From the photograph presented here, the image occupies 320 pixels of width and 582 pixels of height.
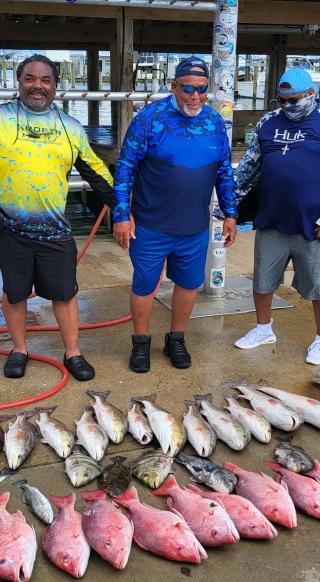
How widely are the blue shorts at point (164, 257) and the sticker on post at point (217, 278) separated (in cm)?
121

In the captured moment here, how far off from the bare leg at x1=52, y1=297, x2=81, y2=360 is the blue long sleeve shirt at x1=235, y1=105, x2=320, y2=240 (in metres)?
1.33

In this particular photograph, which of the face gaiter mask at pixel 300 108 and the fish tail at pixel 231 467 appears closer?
the fish tail at pixel 231 467

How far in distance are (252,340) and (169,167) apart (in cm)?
140

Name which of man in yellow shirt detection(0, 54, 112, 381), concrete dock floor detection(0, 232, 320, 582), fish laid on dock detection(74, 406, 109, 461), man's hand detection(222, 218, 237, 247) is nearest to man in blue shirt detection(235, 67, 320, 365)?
man's hand detection(222, 218, 237, 247)

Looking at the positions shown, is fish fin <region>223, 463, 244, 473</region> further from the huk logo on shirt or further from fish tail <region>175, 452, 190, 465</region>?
the huk logo on shirt

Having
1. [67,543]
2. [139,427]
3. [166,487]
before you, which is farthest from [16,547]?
[139,427]

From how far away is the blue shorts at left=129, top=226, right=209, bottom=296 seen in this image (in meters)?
3.79

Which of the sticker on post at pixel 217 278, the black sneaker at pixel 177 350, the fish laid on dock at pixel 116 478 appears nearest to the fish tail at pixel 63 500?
the fish laid on dock at pixel 116 478

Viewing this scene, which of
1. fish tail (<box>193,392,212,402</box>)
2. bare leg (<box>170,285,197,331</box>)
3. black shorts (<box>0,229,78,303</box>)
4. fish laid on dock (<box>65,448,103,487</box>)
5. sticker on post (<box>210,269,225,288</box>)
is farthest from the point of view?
sticker on post (<box>210,269,225,288</box>)

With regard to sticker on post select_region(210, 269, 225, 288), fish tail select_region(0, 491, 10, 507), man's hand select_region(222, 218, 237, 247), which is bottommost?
fish tail select_region(0, 491, 10, 507)

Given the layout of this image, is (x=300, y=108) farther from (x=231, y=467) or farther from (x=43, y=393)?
(x=43, y=393)

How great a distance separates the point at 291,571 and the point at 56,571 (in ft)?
2.91

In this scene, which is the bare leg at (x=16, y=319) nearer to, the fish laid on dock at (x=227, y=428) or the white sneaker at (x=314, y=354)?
the fish laid on dock at (x=227, y=428)

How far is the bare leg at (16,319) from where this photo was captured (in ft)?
12.4
